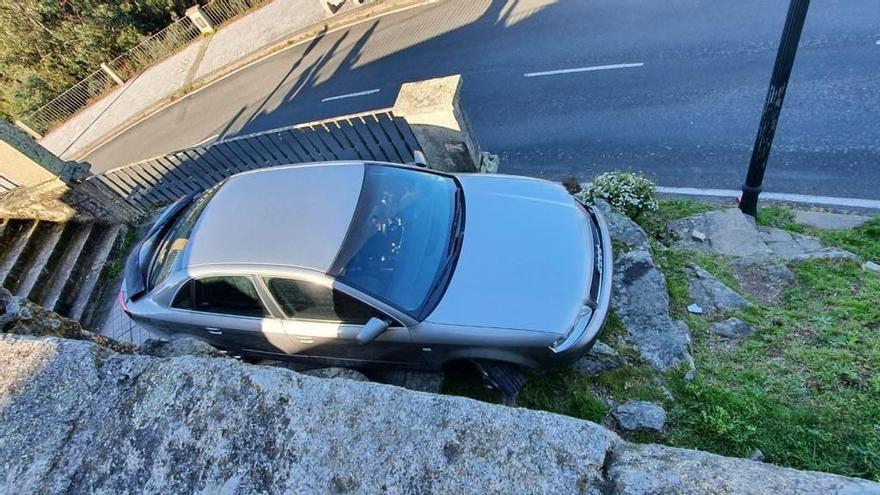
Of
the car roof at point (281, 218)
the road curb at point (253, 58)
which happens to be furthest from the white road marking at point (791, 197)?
the road curb at point (253, 58)

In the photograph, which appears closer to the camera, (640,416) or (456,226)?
(640,416)

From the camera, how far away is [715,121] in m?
8.00

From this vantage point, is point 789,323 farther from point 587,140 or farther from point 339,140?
point 339,140

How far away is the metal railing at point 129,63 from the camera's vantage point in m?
18.6

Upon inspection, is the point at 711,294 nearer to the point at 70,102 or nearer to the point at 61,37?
the point at 70,102

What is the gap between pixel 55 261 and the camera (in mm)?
7172

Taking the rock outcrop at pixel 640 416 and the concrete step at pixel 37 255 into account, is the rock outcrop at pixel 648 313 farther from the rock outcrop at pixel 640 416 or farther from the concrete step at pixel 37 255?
the concrete step at pixel 37 255

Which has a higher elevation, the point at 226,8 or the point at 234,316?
the point at 234,316

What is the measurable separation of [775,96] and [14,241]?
10.3 metres

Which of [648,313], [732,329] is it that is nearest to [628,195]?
[648,313]

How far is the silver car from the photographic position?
408cm

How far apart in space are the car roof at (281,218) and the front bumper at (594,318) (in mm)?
2091

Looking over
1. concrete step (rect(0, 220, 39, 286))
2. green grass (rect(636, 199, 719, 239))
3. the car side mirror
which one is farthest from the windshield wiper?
concrete step (rect(0, 220, 39, 286))

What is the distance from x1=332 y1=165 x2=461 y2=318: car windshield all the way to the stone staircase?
16.6 feet
